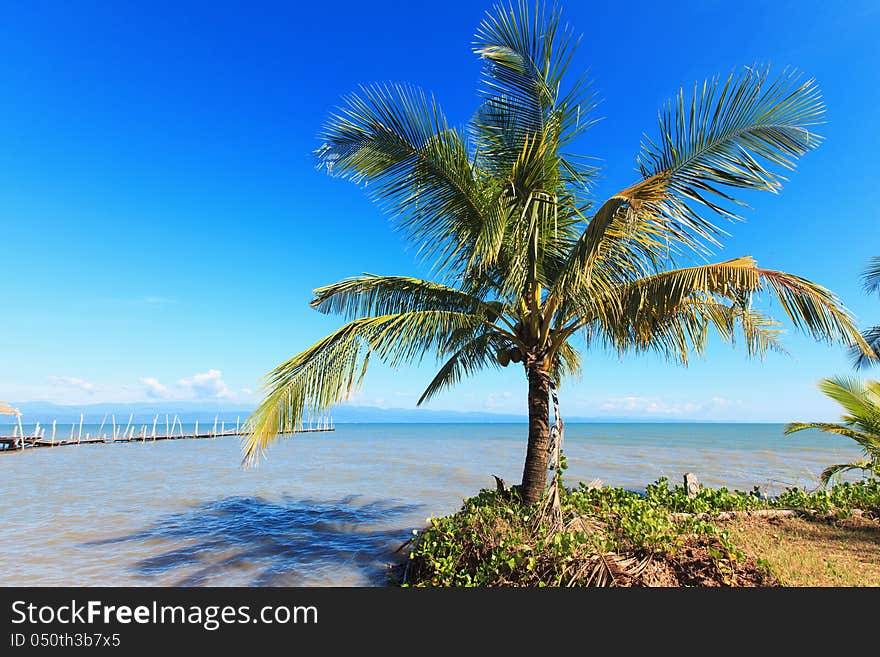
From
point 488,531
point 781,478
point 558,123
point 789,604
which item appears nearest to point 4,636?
point 488,531

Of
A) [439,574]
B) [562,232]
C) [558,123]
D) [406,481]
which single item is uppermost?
[558,123]

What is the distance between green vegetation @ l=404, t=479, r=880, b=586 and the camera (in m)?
5.35

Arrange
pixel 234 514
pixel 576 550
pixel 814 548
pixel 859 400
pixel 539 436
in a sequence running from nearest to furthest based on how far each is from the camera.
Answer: pixel 576 550 < pixel 814 548 < pixel 539 436 < pixel 859 400 < pixel 234 514

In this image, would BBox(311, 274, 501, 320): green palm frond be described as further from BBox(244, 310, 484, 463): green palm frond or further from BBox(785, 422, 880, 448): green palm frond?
BBox(785, 422, 880, 448): green palm frond

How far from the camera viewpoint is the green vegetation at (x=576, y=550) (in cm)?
535

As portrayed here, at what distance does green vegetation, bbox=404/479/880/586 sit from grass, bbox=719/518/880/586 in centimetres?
28

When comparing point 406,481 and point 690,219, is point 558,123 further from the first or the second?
point 406,481

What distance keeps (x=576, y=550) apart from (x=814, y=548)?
13.9ft

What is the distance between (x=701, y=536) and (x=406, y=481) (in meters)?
14.2

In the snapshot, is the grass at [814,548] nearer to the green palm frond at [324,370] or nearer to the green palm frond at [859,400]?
the green palm frond at [859,400]

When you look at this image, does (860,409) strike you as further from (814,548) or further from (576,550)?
(576,550)

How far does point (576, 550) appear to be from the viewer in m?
5.50

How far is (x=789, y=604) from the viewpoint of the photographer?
394cm

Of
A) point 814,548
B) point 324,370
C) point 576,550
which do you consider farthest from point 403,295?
point 814,548
